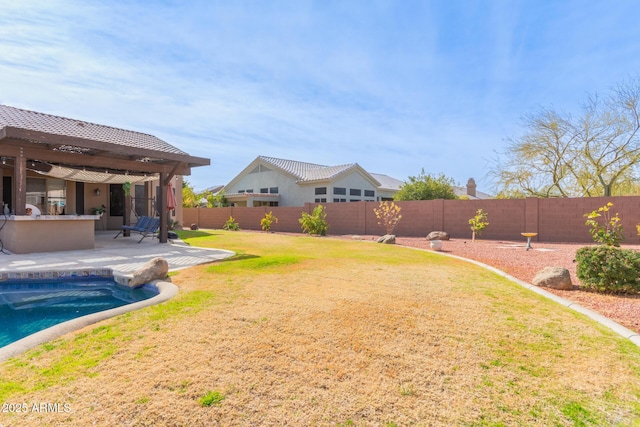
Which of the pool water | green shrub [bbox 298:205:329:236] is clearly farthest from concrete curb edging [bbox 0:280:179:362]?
green shrub [bbox 298:205:329:236]

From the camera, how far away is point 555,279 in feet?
21.1

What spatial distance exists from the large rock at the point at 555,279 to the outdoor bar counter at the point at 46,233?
12.0 m

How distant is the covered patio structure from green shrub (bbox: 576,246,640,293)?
1161cm

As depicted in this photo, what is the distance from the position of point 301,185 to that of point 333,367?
1132 inches

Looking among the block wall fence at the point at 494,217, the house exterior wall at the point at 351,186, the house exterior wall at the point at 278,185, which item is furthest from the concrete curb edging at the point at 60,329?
the house exterior wall at the point at 278,185

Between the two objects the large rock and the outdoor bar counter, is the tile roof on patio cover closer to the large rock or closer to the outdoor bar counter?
the outdoor bar counter

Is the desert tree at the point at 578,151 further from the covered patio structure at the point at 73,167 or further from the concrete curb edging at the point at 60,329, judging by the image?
the concrete curb edging at the point at 60,329

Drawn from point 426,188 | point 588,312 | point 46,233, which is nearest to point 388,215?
point 426,188

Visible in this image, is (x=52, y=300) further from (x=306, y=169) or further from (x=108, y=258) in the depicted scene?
(x=306, y=169)

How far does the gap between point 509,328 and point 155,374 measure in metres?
3.76

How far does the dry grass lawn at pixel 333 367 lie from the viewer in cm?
242

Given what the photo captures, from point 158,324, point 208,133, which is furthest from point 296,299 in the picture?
point 208,133

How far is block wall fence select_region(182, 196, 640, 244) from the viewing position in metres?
14.3

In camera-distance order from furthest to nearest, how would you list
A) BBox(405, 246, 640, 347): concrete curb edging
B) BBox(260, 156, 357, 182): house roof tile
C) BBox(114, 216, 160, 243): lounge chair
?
BBox(260, 156, 357, 182): house roof tile → BBox(114, 216, 160, 243): lounge chair → BBox(405, 246, 640, 347): concrete curb edging
